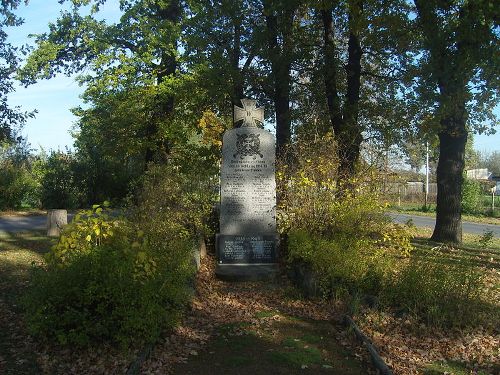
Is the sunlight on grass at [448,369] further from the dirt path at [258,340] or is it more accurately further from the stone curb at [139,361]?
the stone curb at [139,361]

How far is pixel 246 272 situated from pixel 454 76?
21.0 feet

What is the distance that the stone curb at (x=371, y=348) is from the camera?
4.89 metres

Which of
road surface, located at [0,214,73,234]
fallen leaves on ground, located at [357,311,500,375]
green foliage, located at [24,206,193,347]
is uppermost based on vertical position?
green foliage, located at [24,206,193,347]

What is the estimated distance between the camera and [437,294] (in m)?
6.23

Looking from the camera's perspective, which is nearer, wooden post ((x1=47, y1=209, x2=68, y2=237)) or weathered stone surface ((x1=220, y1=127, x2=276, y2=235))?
weathered stone surface ((x1=220, y1=127, x2=276, y2=235))

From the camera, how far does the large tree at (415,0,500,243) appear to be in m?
10.1

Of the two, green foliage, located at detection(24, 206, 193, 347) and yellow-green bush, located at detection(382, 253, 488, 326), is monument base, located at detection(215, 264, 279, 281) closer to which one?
yellow-green bush, located at detection(382, 253, 488, 326)

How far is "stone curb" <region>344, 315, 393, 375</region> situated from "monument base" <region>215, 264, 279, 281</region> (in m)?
3.29

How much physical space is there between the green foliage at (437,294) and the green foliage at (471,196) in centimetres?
2649

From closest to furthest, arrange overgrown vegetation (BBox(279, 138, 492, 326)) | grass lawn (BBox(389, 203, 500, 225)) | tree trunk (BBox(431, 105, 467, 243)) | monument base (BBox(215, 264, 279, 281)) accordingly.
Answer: overgrown vegetation (BBox(279, 138, 492, 326)) → monument base (BBox(215, 264, 279, 281)) → tree trunk (BBox(431, 105, 467, 243)) → grass lawn (BBox(389, 203, 500, 225))

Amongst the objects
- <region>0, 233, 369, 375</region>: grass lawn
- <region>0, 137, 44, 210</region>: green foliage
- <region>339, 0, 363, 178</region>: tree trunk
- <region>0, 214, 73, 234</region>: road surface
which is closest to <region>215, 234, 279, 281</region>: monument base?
<region>0, 233, 369, 375</region>: grass lawn

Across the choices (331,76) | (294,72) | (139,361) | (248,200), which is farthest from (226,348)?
(294,72)

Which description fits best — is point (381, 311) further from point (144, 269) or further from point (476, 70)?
point (476, 70)

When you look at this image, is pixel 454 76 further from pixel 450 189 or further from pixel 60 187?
pixel 60 187
